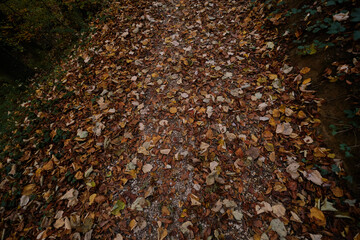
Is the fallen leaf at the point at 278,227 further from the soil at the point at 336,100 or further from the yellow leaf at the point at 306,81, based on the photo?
the yellow leaf at the point at 306,81

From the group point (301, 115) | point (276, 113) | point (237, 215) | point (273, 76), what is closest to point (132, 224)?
point (237, 215)

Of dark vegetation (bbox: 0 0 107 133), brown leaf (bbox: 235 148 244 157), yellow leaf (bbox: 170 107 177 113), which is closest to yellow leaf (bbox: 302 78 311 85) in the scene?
brown leaf (bbox: 235 148 244 157)

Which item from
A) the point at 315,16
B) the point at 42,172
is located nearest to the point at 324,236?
the point at 315,16

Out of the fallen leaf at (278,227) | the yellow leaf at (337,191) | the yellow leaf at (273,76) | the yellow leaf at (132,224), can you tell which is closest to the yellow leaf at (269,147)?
the yellow leaf at (337,191)

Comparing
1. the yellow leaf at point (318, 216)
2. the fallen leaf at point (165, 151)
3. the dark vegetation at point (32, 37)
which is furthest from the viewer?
the dark vegetation at point (32, 37)

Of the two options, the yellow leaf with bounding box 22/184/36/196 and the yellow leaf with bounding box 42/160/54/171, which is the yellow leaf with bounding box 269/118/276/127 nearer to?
the yellow leaf with bounding box 42/160/54/171

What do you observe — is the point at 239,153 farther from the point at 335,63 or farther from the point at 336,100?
the point at 335,63

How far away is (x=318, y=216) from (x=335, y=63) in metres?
1.96

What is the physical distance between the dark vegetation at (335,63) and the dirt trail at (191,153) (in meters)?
0.14

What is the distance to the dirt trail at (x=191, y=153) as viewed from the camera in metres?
1.79

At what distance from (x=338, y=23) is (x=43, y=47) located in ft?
24.5

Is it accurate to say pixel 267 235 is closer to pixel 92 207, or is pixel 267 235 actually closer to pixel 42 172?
pixel 92 207

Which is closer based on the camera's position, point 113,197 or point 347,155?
point 347,155

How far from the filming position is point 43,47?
5012 mm
